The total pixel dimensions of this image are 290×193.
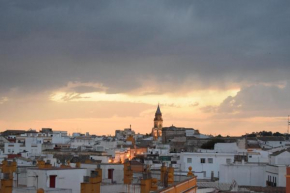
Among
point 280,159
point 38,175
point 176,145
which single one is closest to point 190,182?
point 38,175

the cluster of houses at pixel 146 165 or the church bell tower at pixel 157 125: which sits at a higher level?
the church bell tower at pixel 157 125

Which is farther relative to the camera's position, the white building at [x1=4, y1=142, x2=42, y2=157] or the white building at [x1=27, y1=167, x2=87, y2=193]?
the white building at [x1=4, y1=142, x2=42, y2=157]

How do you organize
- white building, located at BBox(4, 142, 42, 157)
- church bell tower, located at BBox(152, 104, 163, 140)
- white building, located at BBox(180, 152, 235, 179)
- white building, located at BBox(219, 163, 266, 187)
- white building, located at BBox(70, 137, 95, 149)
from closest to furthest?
white building, located at BBox(219, 163, 266, 187)
white building, located at BBox(180, 152, 235, 179)
white building, located at BBox(4, 142, 42, 157)
white building, located at BBox(70, 137, 95, 149)
church bell tower, located at BBox(152, 104, 163, 140)

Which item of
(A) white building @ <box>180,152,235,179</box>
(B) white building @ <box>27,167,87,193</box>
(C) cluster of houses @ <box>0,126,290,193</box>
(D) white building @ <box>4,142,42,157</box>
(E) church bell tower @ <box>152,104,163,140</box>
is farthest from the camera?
(E) church bell tower @ <box>152,104,163,140</box>

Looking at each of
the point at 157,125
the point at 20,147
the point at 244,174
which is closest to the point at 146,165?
the point at 244,174

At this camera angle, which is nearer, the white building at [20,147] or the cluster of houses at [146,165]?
the cluster of houses at [146,165]

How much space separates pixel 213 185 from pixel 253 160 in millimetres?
20897

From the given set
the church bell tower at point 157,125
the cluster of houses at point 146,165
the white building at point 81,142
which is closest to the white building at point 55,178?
the cluster of houses at point 146,165

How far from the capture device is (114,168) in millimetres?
26500

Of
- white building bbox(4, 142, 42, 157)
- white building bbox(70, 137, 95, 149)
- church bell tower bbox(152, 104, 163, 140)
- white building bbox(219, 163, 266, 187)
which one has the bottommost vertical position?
white building bbox(219, 163, 266, 187)

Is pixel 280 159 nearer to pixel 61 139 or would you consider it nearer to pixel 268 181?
pixel 268 181

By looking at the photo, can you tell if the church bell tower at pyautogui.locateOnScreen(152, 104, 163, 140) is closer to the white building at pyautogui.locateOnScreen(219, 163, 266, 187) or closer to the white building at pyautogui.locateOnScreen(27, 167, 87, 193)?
the white building at pyautogui.locateOnScreen(219, 163, 266, 187)

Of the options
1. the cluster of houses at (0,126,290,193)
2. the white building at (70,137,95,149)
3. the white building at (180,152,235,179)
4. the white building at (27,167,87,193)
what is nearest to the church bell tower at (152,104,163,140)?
the cluster of houses at (0,126,290,193)

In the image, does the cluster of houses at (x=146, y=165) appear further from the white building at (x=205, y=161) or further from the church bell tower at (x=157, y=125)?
the church bell tower at (x=157, y=125)
